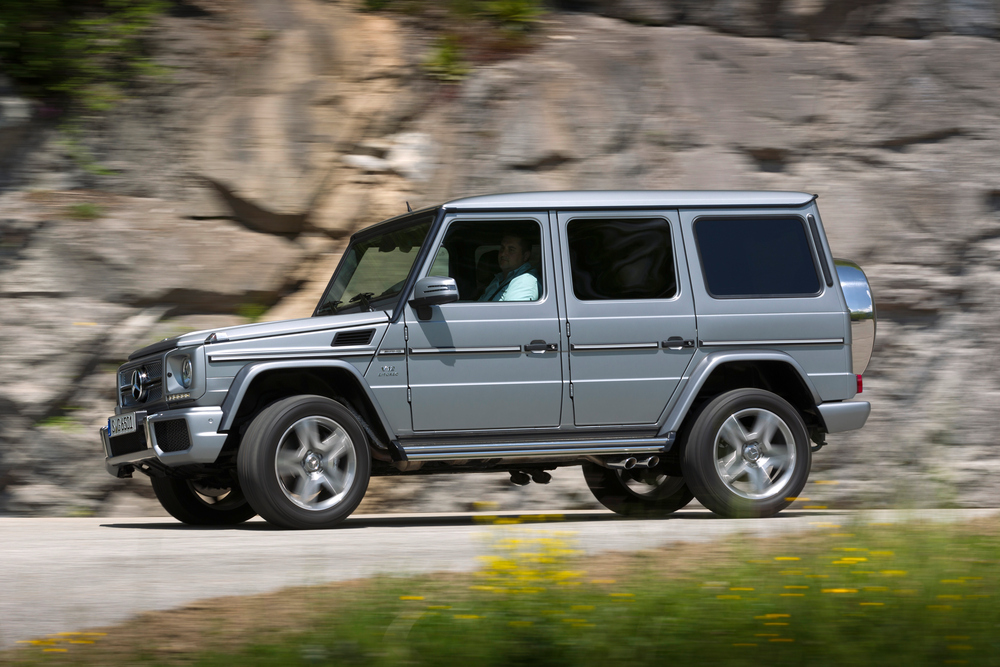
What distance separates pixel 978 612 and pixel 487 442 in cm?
381

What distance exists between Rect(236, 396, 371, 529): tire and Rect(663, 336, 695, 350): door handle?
1972mm

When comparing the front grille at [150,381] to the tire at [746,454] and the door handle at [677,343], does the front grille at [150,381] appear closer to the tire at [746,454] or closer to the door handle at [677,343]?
the door handle at [677,343]

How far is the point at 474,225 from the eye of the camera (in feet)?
24.0

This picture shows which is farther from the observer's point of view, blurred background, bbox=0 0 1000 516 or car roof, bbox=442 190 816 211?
blurred background, bbox=0 0 1000 516

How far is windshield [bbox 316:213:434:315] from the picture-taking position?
7.38 metres

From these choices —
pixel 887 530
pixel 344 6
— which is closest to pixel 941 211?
pixel 344 6

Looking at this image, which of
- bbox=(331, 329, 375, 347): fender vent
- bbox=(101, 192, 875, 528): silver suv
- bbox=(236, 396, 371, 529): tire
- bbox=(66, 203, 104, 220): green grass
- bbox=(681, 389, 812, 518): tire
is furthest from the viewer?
bbox=(66, 203, 104, 220): green grass

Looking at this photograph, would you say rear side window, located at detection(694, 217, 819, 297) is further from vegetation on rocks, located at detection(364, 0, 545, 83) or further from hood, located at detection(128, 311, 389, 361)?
vegetation on rocks, located at detection(364, 0, 545, 83)

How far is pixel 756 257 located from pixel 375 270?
247 cm

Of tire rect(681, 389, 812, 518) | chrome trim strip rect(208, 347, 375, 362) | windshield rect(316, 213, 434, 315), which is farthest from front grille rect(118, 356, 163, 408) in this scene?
tire rect(681, 389, 812, 518)

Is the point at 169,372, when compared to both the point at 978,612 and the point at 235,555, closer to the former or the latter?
the point at 235,555

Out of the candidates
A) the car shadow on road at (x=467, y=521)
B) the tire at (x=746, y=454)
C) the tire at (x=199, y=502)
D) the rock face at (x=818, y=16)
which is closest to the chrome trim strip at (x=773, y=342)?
the tire at (x=746, y=454)

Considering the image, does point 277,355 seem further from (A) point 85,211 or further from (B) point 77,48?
(B) point 77,48

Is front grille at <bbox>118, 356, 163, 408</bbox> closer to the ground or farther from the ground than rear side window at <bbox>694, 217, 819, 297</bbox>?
closer to the ground
